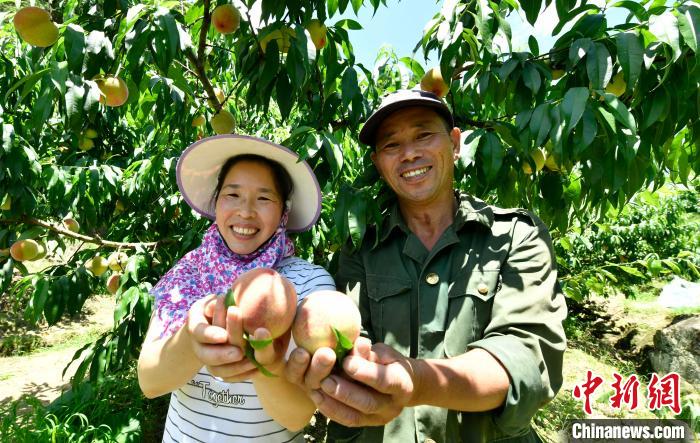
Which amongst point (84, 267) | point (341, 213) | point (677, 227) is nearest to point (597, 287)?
point (341, 213)

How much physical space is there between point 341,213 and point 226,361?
0.69 meters

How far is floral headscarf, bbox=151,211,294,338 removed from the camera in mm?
1378

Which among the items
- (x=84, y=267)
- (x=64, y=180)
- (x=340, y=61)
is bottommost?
(x=84, y=267)

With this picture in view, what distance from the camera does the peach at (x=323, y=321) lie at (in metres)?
0.95

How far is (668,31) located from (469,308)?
93 centimetres

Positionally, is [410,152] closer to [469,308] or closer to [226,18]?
[469,308]

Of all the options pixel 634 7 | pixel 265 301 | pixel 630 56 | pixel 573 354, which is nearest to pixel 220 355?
pixel 265 301

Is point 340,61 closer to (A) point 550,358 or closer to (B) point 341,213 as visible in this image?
(B) point 341,213

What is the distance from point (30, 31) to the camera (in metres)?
1.65

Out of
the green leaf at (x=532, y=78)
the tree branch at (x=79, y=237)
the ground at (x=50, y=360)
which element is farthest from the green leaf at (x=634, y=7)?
the ground at (x=50, y=360)

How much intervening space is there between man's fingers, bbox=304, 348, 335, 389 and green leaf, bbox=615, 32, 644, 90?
1.10 meters

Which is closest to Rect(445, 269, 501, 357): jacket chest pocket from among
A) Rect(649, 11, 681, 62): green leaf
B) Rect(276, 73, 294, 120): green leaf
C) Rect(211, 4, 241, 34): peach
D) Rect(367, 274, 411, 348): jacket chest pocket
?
Rect(367, 274, 411, 348): jacket chest pocket

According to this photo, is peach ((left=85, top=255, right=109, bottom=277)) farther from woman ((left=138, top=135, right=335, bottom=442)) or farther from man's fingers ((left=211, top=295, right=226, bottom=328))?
man's fingers ((left=211, top=295, right=226, bottom=328))

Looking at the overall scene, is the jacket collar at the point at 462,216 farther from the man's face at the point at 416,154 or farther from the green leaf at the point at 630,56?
the green leaf at the point at 630,56
